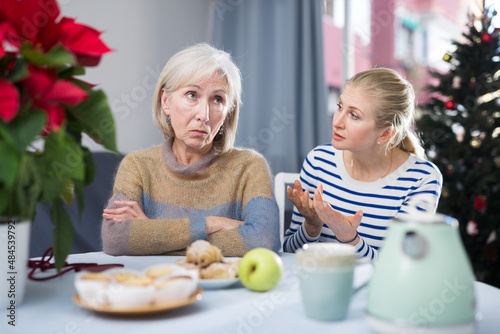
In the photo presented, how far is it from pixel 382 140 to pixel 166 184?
767 mm

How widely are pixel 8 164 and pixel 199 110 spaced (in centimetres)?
86

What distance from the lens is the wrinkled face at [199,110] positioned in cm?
147

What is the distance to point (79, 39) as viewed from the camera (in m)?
0.74

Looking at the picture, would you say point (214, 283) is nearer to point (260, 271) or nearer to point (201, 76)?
point (260, 271)

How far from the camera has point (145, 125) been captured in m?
3.20

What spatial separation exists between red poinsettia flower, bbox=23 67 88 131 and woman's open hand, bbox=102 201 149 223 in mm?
680

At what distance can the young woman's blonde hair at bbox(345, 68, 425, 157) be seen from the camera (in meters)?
1.70

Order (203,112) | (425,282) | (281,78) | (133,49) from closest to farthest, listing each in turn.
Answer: (425,282), (203,112), (133,49), (281,78)

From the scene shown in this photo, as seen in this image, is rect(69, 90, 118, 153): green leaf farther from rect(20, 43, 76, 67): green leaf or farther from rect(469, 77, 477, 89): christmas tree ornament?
rect(469, 77, 477, 89): christmas tree ornament

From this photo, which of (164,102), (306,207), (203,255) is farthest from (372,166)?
(203,255)

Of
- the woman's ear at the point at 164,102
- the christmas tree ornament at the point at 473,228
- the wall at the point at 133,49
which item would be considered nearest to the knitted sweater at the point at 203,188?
the woman's ear at the point at 164,102

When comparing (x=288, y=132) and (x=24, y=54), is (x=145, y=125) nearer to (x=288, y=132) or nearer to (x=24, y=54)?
(x=288, y=132)

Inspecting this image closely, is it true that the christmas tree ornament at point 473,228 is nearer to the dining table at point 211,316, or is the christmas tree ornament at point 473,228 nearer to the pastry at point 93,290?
the dining table at point 211,316

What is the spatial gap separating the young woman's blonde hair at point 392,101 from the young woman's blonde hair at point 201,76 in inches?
17.1
